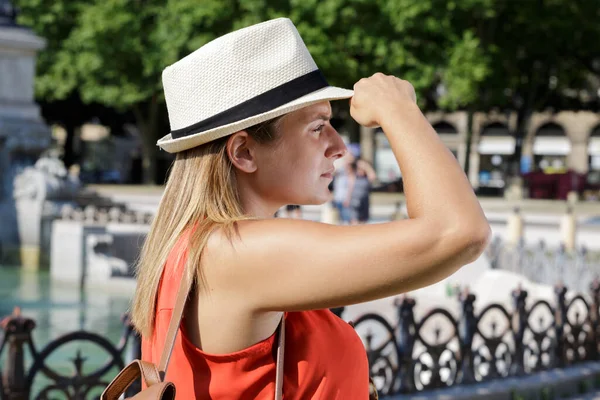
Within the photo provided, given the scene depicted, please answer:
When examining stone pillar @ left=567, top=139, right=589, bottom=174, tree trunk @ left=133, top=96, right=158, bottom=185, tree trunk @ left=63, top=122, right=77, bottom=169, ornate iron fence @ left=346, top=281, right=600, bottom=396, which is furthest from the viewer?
stone pillar @ left=567, top=139, right=589, bottom=174

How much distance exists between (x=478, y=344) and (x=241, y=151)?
6.20 m

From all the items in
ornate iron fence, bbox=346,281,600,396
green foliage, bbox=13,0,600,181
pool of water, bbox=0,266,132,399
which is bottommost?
pool of water, bbox=0,266,132,399

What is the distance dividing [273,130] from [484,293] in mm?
9589

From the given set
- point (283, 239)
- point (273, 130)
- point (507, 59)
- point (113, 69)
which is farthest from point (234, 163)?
point (507, 59)

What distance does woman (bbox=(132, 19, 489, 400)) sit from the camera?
6.18 feet

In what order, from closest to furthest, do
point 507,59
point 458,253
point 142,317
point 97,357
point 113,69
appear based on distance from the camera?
point 458,253 → point 142,317 → point 97,357 → point 113,69 → point 507,59

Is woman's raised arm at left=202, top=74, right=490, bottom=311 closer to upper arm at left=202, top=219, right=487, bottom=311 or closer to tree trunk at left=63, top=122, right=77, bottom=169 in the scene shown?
upper arm at left=202, top=219, right=487, bottom=311

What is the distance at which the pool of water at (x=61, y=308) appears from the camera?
9238 mm

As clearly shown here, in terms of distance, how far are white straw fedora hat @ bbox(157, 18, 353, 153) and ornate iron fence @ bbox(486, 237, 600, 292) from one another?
9.88 metres

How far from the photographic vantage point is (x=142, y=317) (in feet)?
7.14

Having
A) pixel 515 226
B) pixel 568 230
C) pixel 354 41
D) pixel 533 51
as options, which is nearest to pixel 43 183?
pixel 515 226

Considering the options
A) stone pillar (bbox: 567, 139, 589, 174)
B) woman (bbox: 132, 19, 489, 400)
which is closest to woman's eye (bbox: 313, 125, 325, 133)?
woman (bbox: 132, 19, 489, 400)

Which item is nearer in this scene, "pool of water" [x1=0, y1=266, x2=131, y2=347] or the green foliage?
"pool of water" [x1=0, y1=266, x2=131, y2=347]

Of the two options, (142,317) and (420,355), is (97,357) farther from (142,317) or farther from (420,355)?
(142,317)
